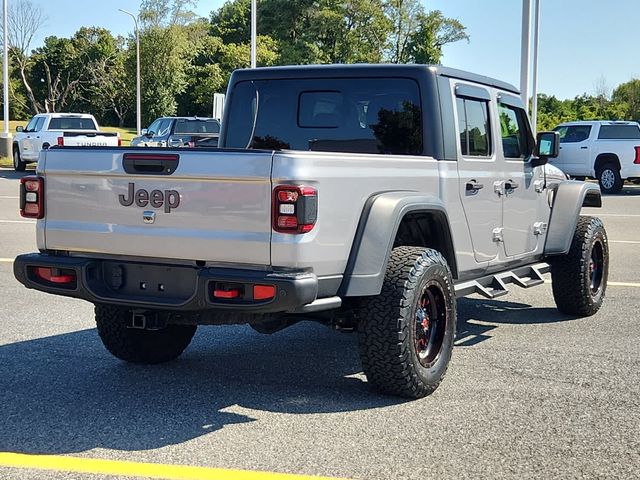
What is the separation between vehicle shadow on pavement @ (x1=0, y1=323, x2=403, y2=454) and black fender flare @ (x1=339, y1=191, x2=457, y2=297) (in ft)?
2.36

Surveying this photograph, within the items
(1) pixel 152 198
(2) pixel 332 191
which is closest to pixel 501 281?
(2) pixel 332 191

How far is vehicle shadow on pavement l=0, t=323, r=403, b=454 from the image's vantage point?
446 cm

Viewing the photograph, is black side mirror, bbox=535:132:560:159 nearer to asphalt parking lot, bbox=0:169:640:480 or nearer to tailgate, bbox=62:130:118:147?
asphalt parking lot, bbox=0:169:640:480

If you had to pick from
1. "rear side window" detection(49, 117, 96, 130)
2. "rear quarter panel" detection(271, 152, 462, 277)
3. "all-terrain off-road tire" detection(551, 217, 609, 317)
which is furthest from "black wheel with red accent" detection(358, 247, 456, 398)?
"rear side window" detection(49, 117, 96, 130)

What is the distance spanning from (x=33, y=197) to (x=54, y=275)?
0.48 metres

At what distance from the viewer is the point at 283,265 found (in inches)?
172

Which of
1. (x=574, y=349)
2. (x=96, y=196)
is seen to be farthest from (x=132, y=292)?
(x=574, y=349)

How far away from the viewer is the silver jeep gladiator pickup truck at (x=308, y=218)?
4.38m

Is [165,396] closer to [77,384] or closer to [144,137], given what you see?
[77,384]

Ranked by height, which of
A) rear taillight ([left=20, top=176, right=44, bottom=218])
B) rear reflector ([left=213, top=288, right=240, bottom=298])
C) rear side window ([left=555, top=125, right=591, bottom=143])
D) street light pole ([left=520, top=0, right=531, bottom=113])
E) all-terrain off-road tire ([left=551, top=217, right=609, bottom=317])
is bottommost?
all-terrain off-road tire ([left=551, top=217, right=609, bottom=317])

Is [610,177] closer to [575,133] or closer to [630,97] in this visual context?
[575,133]

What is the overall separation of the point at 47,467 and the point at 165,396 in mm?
1221

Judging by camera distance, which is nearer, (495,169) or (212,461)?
(212,461)

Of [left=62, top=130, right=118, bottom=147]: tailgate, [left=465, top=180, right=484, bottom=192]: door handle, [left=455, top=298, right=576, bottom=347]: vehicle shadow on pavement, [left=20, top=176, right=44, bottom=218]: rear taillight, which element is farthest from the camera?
[left=62, top=130, right=118, bottom=147]: tailgate
